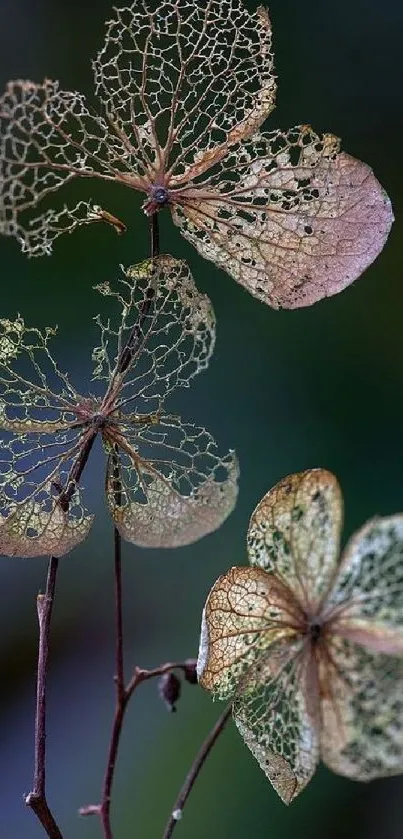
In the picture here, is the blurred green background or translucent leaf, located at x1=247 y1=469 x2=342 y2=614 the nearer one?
translucent leaf, located at x1=247 y1=469 x2=342 y2=614

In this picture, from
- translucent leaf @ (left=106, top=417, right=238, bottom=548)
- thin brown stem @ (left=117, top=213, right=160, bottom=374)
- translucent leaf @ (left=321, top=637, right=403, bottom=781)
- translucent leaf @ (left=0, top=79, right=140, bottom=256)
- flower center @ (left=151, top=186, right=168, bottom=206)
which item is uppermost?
translucent leaf @ (left=0, top=79, right=140, bottom=256)

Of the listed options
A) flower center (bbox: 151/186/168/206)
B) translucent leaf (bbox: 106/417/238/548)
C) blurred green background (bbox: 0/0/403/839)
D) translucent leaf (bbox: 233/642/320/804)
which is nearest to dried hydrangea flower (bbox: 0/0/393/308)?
flower center (bbox: 151/186/168/206)

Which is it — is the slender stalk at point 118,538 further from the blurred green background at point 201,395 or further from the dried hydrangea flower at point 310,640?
the blurred green background at point 201,395

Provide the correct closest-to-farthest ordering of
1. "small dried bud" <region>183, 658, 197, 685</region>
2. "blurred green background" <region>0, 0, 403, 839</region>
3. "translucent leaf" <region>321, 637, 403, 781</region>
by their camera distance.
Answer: "translucent leaf" <region>321, 637, 403, 781</region> → "small dried bud" <region>183, 658, 197, 685</region> → "blurred green background" <region>0, 0, 403, 839</region>

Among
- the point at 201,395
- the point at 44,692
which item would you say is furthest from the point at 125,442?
the point at 201,395

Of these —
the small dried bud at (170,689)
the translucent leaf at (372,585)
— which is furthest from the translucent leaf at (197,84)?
the small dried bud at (170,689)

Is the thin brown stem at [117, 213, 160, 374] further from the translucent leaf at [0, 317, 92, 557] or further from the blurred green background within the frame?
the blurred green background

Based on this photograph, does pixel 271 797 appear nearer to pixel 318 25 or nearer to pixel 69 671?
pixel 69 671
